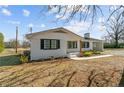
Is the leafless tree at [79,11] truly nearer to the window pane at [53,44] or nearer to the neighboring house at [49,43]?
the neighboring house at [49,43]

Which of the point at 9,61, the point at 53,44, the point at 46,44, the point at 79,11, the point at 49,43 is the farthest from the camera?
the point at 53,44

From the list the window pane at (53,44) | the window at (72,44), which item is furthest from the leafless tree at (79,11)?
the window at (72,44)

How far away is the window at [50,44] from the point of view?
16.5 metres

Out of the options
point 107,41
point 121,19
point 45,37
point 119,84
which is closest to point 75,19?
point 121,19

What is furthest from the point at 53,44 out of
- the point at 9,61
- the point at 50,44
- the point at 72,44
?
the point at 72,44

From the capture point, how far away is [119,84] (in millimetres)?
7426

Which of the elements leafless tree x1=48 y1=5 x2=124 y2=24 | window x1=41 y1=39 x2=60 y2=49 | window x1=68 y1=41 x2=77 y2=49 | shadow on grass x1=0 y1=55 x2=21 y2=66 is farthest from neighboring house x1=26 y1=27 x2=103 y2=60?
leafless tree x1=48 y1=5 x2=124 y2=24

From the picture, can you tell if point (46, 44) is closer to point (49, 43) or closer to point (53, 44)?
point (49, 43)

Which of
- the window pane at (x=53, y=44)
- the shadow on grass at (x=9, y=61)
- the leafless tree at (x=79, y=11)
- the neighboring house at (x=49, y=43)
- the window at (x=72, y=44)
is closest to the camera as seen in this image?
the leafless tree at (x=79, y=11)

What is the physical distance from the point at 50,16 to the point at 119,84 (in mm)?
4341

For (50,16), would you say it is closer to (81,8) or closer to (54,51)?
(81,8)

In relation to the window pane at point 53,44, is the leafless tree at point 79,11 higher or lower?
higher

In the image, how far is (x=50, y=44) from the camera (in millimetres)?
16906

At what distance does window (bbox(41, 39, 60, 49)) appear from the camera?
16472 millimetres
